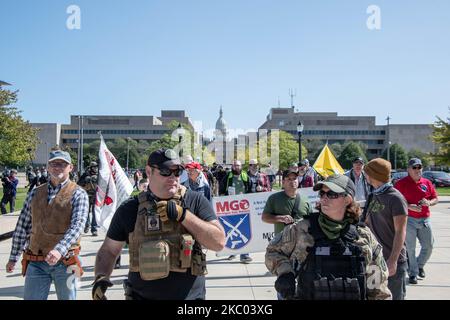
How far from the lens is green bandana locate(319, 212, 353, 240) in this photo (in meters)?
3.06

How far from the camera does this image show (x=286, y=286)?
2.88 meters

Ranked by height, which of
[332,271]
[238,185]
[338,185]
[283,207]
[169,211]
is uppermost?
[338,185]

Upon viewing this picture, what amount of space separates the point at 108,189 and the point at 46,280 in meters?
4.44

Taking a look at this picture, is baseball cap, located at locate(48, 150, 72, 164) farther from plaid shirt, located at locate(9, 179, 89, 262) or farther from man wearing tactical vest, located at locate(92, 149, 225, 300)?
man wearing tactical vest, located at locate(92, 149, 225, 300)

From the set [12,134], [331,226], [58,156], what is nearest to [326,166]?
[58,156]

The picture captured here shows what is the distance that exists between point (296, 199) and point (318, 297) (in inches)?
126

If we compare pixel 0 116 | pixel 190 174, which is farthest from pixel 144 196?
pixel 0 116

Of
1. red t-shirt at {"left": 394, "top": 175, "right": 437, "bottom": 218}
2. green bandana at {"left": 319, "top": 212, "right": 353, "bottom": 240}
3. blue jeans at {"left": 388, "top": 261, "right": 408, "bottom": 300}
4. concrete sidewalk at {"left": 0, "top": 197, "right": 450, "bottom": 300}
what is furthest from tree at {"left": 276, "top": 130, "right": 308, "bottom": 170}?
green bandana at {"left": 319, "top": 212, "right": 353, "bottom": 240}

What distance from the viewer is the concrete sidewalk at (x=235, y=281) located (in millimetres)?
A: 6645

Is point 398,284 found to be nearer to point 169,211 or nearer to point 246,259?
point 169,211

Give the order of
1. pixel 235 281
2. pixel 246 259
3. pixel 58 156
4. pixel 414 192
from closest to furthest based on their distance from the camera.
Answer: pixel 58 156, pixel 414 192, pixel 235 281, pixel 246 259

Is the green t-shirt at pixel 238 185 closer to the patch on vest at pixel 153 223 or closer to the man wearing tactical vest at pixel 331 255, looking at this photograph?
the man wearing tactical vest at pixel 331 255

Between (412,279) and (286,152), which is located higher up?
(286,152)

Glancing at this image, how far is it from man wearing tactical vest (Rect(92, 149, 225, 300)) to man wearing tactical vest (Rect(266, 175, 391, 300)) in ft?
1.52
